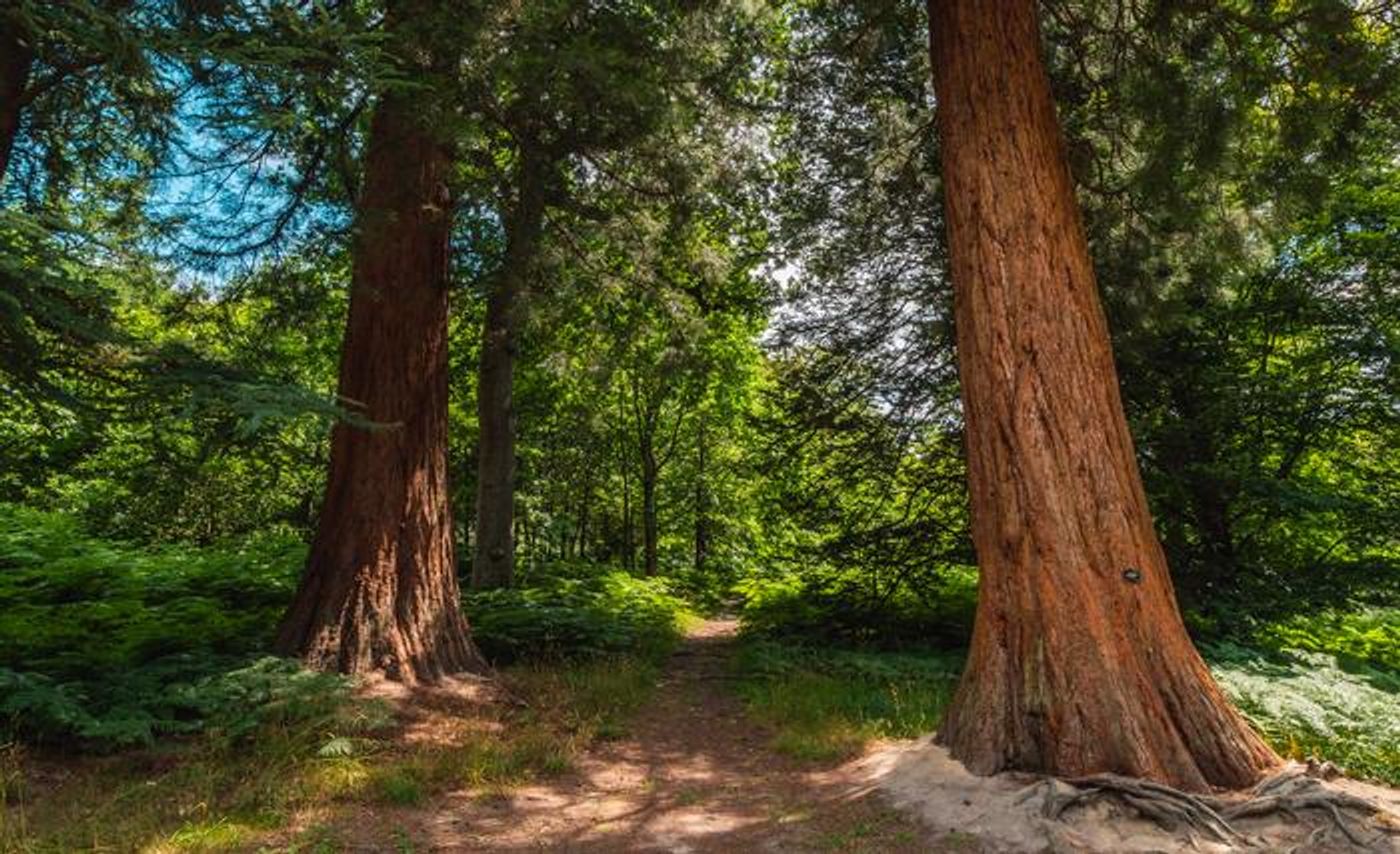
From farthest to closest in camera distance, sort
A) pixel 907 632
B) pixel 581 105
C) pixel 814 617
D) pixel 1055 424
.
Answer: pixel 814 617, pixel 907 632, pixel 581 105, pixel 1055 424

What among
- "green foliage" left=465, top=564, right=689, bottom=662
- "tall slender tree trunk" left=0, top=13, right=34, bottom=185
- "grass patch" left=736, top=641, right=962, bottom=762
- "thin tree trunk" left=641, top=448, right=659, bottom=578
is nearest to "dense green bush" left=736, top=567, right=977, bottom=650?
"grass patch" left=736, top=641, right=962, bottom=762

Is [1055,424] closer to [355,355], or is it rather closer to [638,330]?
[355,355]

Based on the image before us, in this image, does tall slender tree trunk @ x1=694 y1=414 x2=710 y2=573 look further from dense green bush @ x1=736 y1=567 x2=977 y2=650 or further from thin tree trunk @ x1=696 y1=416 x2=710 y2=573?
dense green bush @ x1=736 y1=567 x2=977 y2=650

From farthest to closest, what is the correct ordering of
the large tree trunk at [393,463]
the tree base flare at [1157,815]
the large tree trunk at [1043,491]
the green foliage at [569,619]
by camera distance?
the green foliage at [569,619], the large tree trunk at [393,463], the large tree trunk at [1043,491], the tree base flare at [1157,815]

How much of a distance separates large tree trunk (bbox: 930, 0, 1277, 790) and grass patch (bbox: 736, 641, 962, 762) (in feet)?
3.06

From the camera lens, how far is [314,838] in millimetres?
3760

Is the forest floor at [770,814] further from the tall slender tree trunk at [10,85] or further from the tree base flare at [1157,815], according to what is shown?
the tall slender tree trunk at [10,85]

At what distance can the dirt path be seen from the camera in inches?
158

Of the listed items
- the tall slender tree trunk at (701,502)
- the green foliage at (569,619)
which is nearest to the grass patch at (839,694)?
the green foliage at (569,619)

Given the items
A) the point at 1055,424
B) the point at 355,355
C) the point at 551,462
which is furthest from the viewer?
the point at 551,462

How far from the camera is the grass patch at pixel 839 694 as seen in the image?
18.5ft

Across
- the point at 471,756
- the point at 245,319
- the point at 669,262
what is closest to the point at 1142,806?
the point at 471,756

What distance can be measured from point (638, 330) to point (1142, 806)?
802 centimetres

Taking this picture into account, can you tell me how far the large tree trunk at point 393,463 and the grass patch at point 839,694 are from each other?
280cm
